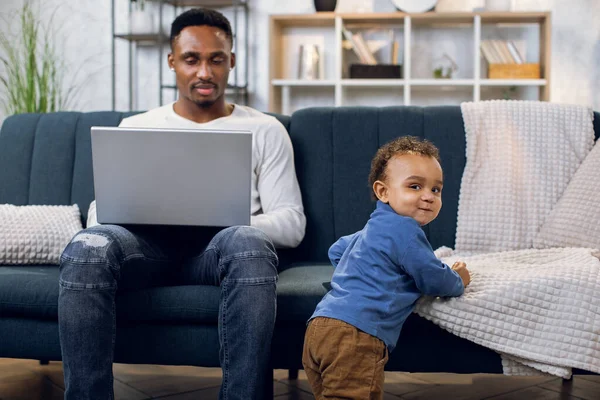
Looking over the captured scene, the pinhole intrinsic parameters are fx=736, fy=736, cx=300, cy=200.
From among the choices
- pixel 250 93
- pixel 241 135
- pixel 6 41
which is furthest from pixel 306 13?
pixel 241 135

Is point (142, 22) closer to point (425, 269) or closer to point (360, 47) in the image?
point (360, 47)

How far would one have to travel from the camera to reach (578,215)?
75.0 inches

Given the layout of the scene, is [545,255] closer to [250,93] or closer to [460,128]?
[460,128]

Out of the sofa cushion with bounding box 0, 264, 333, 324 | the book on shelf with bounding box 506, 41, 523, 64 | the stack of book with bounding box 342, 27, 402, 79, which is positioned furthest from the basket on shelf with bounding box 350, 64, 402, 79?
the sofa cushion with bounding box 0, 264, 333, 324

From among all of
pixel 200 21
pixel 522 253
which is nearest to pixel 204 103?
pixel 200 21

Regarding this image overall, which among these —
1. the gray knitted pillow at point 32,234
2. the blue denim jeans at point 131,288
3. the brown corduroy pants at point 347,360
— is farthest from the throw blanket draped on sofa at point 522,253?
the gray knitted pillow at point 32,234

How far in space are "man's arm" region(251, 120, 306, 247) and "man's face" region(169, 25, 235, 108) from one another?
0.20 meters

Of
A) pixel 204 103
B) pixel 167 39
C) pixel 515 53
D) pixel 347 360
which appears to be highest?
pixel 167 39

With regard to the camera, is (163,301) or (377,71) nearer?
(163,301)

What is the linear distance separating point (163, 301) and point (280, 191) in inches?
19.1

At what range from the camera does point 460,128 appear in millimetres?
2141

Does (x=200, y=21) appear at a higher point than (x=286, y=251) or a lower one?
higher

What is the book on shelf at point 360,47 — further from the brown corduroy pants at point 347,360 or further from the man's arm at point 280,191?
the brown corduroy pants at point 347,360

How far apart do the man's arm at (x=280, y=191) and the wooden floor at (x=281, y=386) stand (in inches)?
18.2
